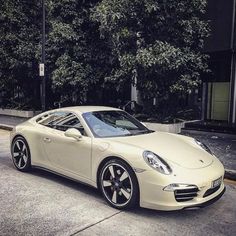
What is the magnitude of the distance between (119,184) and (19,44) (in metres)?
14.4

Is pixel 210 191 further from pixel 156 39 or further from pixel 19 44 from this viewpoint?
pixel 19 44

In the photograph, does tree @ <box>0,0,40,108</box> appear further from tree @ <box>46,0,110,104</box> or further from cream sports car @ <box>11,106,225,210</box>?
cream sports car @ <box>11,106,225,210</box>

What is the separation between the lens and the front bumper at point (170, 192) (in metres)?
4.20

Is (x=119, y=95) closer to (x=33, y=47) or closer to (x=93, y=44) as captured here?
(x=93, y=44)

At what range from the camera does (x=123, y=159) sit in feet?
15.2

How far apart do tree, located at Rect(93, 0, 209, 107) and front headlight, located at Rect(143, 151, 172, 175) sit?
23.0 ft

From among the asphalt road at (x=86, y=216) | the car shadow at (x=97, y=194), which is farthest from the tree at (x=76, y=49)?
the asphalt road at (x=86, y=216)

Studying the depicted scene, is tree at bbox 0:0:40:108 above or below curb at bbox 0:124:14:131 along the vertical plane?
above

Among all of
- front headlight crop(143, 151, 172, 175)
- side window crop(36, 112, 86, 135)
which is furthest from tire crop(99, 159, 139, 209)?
side window crop(36, 112, 86, 135)

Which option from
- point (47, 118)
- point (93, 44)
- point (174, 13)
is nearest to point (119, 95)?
point (93, 44)

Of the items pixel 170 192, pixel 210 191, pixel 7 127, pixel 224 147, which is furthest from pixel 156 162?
pixel 7 127

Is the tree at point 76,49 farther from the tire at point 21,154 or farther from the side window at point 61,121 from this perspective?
the side window at point 61,121

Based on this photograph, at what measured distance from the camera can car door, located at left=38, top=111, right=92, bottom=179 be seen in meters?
5.21

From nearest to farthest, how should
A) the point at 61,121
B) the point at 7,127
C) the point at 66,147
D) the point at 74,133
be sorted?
the point at 74,133 → the point at 66,147 → the point at 61,121 → the point at 7,127
